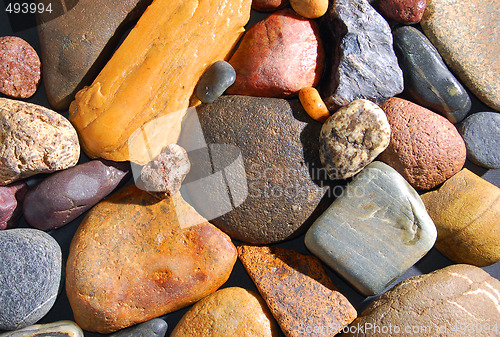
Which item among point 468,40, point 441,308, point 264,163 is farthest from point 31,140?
point 468,40

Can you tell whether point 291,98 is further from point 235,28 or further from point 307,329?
point 307,329

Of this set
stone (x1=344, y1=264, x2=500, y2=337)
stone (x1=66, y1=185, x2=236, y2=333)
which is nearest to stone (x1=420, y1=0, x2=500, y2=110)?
stone (x1=344, y1=264, x2=500, y2=337)

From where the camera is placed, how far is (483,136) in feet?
7.11

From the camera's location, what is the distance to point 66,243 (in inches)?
86.7

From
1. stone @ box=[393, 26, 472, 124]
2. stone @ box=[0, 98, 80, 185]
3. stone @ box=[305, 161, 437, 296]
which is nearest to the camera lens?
stone @ box=[0, 98, 80, 185]

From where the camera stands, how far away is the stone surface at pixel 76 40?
202cm

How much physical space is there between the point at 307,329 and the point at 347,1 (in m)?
1.59

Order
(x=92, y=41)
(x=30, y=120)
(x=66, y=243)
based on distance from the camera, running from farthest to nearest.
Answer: (x=66, y=243) < (x=92, y=41) < (x=30, y=120)

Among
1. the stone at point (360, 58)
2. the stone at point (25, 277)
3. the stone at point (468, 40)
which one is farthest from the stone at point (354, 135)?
the stone at point (25, 277)

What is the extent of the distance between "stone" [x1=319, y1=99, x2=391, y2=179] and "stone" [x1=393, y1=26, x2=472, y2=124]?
0.32 meters

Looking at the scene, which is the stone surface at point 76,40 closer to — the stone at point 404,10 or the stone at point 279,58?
the stone at point 279,58

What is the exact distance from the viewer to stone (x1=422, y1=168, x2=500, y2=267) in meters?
2.06

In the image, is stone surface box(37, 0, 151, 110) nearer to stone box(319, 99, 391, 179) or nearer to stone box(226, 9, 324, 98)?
stone box(226, 9, 324, 98)

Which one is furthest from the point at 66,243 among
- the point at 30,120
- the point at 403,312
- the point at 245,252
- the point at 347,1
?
the point at 347,1
